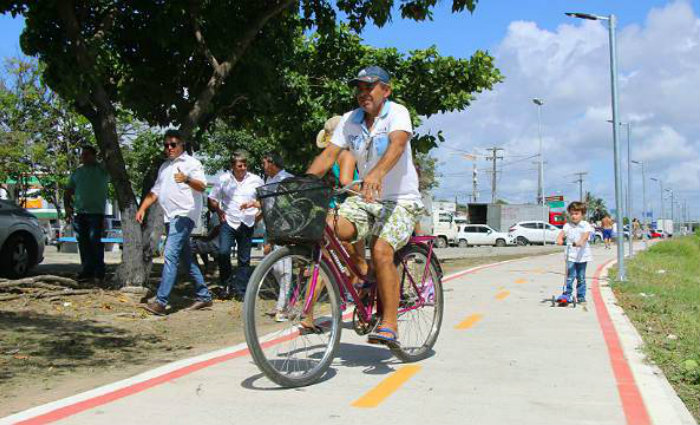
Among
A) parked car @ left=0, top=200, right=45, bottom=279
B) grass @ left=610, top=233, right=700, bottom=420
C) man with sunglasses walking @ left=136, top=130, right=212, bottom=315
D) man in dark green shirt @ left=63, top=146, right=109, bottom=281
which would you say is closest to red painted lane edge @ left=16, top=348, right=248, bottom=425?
man with sunglasses walking @ left=136, top=130, right=212, bottom=315

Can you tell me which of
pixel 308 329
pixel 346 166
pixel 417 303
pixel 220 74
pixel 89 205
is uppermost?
pixel 220 74

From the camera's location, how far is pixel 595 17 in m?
15.7

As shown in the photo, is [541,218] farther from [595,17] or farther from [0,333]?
[0,333]

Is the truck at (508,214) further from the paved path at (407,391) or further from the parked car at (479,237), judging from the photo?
the paved path at (407,391)

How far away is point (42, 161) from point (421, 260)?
105 feet

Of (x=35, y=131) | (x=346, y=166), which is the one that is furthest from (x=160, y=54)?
(x=35, y=131)

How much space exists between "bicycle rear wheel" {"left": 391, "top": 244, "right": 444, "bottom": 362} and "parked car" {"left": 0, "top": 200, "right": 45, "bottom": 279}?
276 inches

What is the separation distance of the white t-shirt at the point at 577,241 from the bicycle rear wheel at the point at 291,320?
595 centimetres

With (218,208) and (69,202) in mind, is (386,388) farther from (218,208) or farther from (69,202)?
(69,202)

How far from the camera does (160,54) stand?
36.3 feet

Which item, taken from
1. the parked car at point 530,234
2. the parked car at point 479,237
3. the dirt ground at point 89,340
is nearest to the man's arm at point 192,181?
the dirt ground at point 89,340

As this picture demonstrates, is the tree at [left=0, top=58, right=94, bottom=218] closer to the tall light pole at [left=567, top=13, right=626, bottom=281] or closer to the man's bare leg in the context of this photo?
the tall light pole at [left=567, top=13, right=626, bottom=281]

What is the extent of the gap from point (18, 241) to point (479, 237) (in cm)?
4143

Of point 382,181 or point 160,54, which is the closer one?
point 382,181
